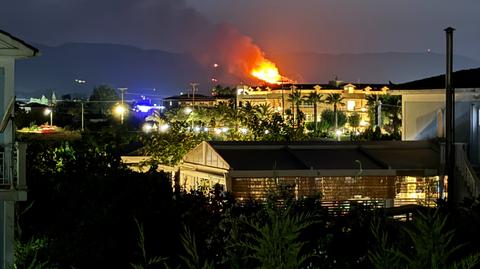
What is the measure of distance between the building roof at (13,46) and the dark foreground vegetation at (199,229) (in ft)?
7.09

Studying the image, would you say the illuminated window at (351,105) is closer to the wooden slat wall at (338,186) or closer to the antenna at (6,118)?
the wooden slat wall at (338,186)

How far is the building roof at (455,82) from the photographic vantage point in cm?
2405

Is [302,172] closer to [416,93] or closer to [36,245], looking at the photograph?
[36,245]

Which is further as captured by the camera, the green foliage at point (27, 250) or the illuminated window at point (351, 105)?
the illuminated window at point (351, 105)

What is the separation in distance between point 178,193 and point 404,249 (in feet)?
19.5

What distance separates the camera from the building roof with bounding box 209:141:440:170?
19.2 m

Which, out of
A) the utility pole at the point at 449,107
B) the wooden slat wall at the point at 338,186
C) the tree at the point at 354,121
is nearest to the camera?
the utility pole at the point at 449,107

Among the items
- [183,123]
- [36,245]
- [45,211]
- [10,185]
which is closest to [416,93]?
[183,123]

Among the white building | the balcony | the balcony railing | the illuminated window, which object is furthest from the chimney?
the illuminated window

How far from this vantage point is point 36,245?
13.1 metres

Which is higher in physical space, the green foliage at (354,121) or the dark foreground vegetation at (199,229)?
the green foliage at (354,121)

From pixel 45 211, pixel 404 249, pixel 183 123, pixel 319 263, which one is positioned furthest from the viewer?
pixel 183 123

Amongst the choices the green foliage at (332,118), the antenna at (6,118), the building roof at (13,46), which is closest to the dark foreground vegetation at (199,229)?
the antenna at (6,118)

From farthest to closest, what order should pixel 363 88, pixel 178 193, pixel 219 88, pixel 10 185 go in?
pixel 219 88 → pixel 363 88 → pixel 178 193 → pixel 10 185
